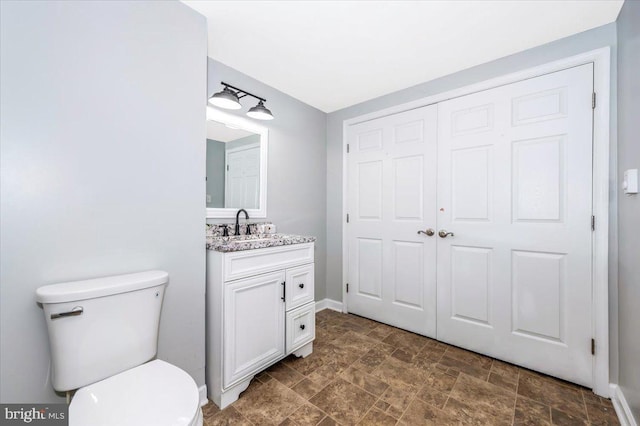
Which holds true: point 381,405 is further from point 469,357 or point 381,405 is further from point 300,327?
point 469,357

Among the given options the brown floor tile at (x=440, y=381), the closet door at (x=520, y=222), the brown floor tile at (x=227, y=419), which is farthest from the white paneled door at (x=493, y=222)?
the brown floor tile at (x=227, y=419)

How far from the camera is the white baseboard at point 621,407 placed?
52.9 inches

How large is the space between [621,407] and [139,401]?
2403mm

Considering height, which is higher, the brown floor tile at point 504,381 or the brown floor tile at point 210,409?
the brown floor tile at point 504,381

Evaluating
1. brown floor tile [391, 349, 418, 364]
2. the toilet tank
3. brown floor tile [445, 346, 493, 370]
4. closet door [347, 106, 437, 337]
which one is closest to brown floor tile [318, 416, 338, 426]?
brown floor tile [391, 349, 418, 364]

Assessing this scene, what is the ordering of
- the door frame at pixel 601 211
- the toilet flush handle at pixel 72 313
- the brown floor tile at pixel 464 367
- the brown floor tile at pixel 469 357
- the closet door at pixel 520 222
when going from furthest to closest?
1. the brown floor tile at pixel 469 357
2. the brown floor tile at pixel 464 367
3. the closet door at pixel 520 222
4. the door frame at pixel 601 211
5. the toilet flush handle at pixel 72 313

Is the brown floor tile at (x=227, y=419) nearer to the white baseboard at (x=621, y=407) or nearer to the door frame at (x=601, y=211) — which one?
the white baseboard at (x=621, y=407)

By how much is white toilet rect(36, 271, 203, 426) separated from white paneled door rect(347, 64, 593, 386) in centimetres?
200

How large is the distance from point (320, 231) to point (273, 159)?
0.99 metres

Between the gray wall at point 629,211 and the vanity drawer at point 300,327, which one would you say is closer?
the gray wall at point 629,211

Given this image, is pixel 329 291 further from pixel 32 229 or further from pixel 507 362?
pixel 32 229

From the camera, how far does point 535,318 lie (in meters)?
1.86

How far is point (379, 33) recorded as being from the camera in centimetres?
175

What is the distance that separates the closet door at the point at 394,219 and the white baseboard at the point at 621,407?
1.06 metres
